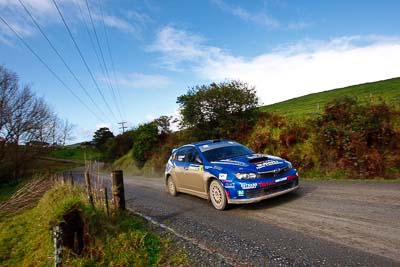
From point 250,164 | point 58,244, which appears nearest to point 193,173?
point 250,164

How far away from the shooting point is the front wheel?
6688mm

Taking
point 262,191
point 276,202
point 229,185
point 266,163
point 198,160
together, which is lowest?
point 276,202

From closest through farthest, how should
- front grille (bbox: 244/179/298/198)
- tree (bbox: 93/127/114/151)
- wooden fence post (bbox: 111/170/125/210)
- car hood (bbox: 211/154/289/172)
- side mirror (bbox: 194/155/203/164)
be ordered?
1. front grille (bbox: 244/179/298/198)
2. car hood (bbox: 211/154/289/172)
3. wooden fence post (bbox: 111/170/125/210)
4. side mirror (bbox: 194/155/203/164)
5. tree (bbox: 93/127/114/151)

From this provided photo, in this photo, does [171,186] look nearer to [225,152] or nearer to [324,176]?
[225,152]

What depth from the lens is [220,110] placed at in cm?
1708

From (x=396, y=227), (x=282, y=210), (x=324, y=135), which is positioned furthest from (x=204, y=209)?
(x=324, y=135)

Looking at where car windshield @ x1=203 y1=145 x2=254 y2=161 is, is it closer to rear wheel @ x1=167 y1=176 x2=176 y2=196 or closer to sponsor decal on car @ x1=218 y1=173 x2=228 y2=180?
sponsor decal on car @ x1=218 y1=173 x2=228 y2=180

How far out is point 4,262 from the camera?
7.39 meters

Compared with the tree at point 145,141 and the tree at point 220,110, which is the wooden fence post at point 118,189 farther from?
the tree at point 145,141

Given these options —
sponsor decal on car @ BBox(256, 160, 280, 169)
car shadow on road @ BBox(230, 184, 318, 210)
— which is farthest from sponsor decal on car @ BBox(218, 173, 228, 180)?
car shadow on road @ BBox(230, 184, 318, 210)

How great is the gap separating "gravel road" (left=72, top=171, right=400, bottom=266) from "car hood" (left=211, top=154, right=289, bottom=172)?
94cm

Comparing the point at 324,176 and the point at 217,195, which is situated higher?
the point at 217,195

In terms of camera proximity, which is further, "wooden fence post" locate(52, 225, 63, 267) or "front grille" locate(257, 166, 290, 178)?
"front grille" locate(257, 166, 290, 178)

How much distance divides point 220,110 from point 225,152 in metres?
9.39
